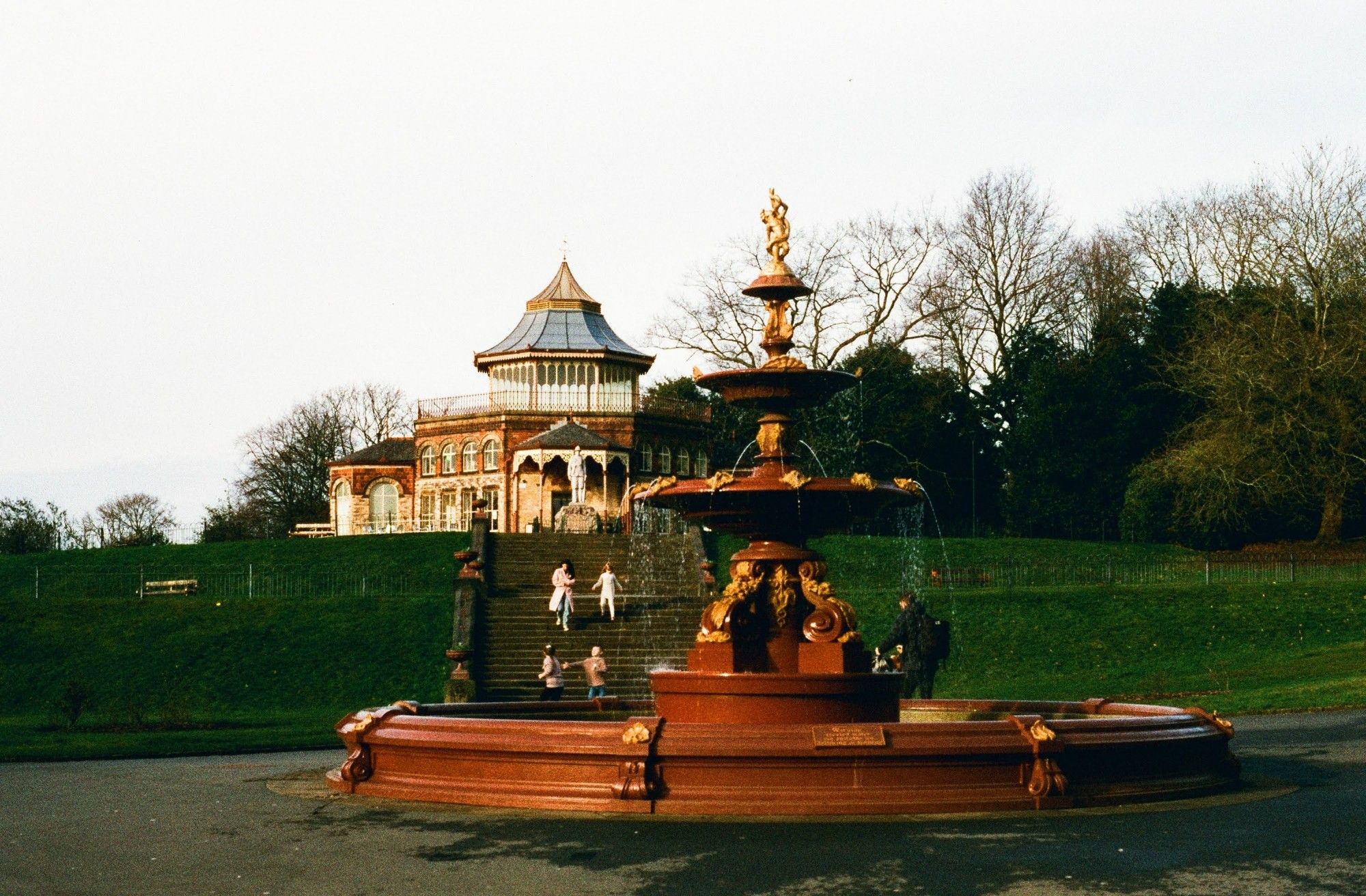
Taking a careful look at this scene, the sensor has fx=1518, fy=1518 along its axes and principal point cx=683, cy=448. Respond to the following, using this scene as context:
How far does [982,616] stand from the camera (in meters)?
35.0

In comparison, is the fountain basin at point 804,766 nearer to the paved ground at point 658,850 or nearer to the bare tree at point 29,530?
the paved ground at point 658,850

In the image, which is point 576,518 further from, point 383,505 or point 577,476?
point 383,505

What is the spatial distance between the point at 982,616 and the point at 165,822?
25912 mm

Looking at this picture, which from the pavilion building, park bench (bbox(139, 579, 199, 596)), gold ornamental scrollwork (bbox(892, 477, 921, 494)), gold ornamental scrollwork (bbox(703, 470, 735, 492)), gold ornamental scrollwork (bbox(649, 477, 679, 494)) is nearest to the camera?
gold ornamental scrollwork (bbox(703, 470, 735, 492))

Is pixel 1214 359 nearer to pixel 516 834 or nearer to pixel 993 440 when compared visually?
pixel 993 440

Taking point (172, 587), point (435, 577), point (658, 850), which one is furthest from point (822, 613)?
point (172, 587)

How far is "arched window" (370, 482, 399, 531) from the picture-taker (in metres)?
63.5

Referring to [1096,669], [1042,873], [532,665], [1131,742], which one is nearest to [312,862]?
[1042,873]

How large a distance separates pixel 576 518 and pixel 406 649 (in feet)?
53.0

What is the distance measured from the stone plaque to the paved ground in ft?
2.12

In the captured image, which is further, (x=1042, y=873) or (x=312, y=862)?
(x=312, y=862)

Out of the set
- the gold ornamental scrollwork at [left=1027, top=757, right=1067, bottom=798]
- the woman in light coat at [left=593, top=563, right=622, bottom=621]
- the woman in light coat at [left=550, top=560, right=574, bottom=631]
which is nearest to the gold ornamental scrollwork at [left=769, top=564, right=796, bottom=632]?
the gold ornamental scrollwork at [left=1027, top=757, right=1067, bottom=798]

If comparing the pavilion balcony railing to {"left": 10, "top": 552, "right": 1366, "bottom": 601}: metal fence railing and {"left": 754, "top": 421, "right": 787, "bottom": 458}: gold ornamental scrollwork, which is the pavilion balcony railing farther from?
{"left": 754, "top": 421, "right": 787, "bottom": 458}: gold ornamental scrollwork

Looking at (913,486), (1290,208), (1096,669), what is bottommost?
(1096,669)
